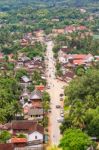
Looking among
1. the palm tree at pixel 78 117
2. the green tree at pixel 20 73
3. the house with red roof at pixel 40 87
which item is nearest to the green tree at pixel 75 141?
the palm tree at pixel 78 117

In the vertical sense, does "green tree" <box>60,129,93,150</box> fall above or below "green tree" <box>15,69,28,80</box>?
below

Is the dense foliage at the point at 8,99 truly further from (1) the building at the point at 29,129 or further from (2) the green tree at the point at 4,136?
(2) the green tree at the point at 4,136

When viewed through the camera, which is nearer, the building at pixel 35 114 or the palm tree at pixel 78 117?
the palm tree at pixel 78 117

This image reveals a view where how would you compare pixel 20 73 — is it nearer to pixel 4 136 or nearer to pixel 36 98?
pixel 36 98

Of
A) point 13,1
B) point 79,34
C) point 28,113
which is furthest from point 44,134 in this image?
point 13,1

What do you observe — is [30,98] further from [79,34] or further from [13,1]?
[13,1]

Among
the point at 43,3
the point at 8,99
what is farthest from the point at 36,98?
the point at 43,3

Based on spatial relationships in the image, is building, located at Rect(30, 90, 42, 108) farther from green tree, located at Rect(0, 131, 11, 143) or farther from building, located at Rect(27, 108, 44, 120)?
green tree, located at Rect(0, 131, 11, 143)

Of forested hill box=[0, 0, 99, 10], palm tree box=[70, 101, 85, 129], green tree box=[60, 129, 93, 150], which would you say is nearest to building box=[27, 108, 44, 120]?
palm tree box=[70, 101, 85, 129]
